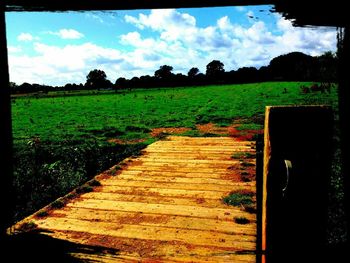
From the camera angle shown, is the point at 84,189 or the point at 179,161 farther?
the point at 179,161

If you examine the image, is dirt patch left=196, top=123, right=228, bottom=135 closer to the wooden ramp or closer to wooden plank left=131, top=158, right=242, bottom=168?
wooden plank left=131, top=158, right=242, bottom=168

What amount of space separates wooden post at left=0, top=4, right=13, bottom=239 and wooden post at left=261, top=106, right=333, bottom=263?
7.45ft

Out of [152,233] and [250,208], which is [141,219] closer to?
[152,233]

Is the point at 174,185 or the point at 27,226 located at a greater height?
the point at 174,185

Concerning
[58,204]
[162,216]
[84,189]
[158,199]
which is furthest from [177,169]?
[58,204]

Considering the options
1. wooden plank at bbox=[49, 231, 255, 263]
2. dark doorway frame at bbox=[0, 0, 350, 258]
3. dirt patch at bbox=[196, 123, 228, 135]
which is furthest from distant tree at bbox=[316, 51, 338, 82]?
dirt patch at bbox=[196, 123, 228, 135]

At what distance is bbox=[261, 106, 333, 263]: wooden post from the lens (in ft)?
4.10

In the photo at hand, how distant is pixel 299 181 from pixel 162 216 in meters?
2.93

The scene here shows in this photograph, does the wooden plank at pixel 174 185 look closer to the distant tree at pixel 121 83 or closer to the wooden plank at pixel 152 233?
the wooden plank at pixel 152 233

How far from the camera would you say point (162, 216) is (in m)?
3.97

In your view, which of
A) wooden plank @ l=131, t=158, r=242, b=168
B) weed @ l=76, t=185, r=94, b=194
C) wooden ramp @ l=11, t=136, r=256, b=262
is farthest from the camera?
wooden plank @ l=131, t=158, r=242, b=168

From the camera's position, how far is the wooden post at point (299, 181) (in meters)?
1.25

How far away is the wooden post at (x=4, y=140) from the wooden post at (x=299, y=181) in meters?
2.27

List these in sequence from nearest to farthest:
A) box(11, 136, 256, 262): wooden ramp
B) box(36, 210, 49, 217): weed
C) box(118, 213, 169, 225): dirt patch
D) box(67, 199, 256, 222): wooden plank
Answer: box(11, 136, 256, 262): wooden ramp < box(118, 213, 169, 225): dirt patch < box(67, 199, 256, 222): wooden plank < box(36, 210, 49, 217): weed
